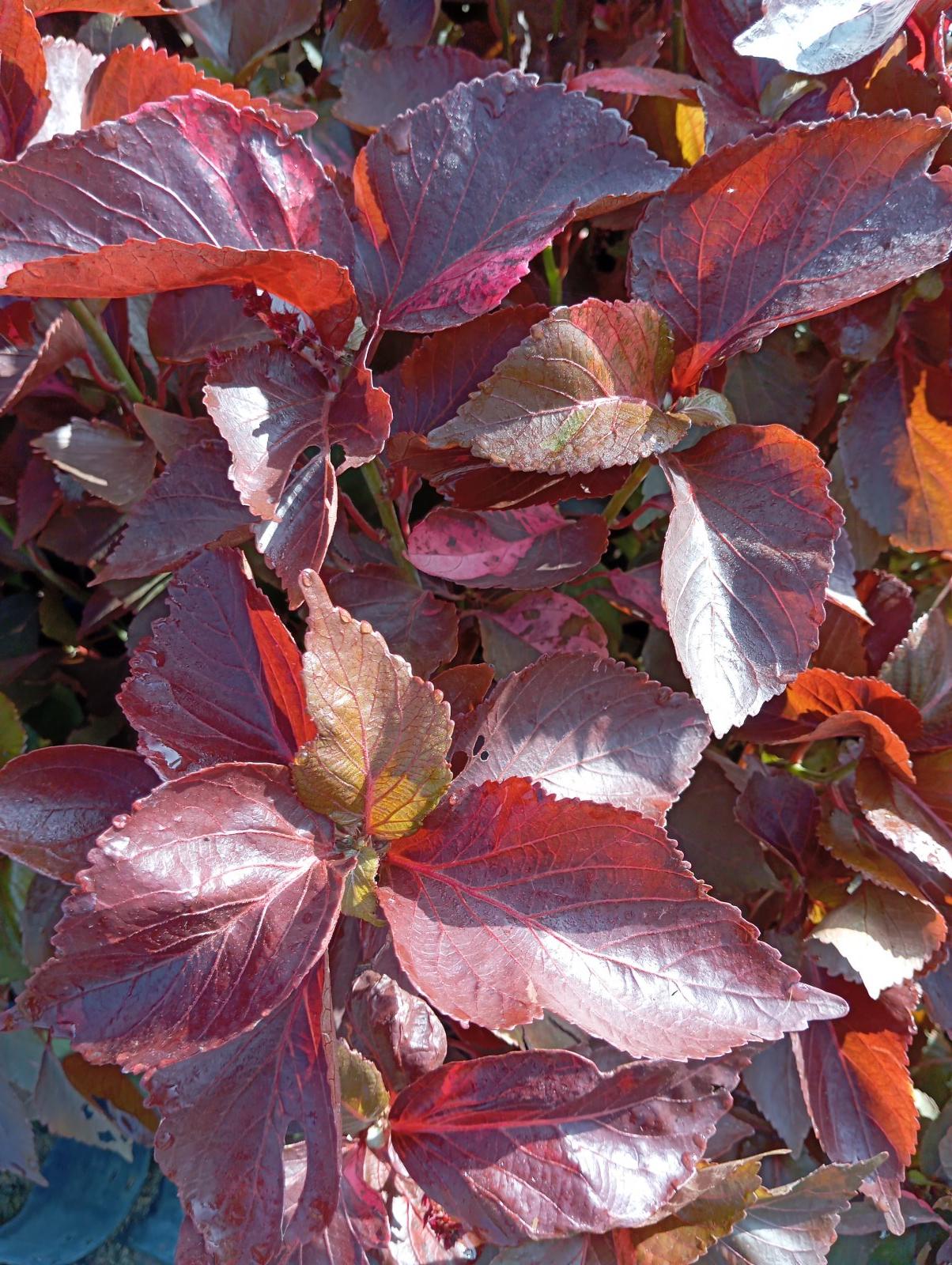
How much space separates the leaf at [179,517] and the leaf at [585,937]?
226 millimetres

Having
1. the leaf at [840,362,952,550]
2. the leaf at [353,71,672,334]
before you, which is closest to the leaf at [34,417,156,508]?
the leaf at [353,71,672,334]

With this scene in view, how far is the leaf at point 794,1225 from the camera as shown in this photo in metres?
0.61

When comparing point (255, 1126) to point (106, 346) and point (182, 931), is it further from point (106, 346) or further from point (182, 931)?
point (106, 346)

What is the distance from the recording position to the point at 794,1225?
624 millimetres

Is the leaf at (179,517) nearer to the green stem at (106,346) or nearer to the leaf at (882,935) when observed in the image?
the green stem at (106,346)

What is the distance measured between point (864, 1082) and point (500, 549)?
19.8 inches

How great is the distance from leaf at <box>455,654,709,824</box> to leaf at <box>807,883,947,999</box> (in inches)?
8.8

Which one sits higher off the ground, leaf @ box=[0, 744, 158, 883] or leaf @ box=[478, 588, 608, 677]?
leaf @ box=[0, 744, 158, 883]

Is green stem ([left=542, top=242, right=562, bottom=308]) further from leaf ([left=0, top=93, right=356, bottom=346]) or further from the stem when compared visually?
leaf ([left=0, top=93, right=356, bottom=346])

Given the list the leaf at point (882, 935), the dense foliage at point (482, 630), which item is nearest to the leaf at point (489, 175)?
the dense foliage at point (482, 630)

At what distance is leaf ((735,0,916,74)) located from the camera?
1.68ft

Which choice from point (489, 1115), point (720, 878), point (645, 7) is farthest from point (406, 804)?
point (645, 7)

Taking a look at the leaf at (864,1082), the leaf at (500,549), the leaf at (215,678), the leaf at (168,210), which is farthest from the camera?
the leaf at (864,1082)

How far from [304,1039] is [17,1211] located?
3.47ft
